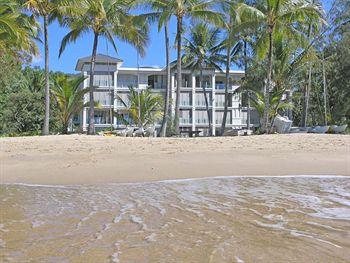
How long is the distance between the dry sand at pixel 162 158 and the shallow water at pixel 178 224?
1.97m

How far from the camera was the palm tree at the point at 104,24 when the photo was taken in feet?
71.9

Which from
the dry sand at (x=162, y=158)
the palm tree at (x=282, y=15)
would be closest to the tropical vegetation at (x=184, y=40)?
the palm tree at (x=282, y=15)

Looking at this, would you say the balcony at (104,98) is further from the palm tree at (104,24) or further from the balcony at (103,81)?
the palm tree at (104,24)

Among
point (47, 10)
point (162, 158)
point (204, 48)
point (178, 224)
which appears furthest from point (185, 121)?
point (178, 224)

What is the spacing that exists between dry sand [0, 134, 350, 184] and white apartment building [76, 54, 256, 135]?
37.2 metres

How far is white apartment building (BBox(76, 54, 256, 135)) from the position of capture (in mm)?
51719

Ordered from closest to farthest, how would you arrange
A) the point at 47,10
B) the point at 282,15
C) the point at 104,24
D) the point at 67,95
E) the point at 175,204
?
the point at 175,204
the point at 282,15
the point at 47,10
the point at 104,24
the point at 67,95

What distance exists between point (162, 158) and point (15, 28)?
32.7 feet

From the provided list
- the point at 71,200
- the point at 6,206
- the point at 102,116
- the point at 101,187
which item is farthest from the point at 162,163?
the point at 102,116

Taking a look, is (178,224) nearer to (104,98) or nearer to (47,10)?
(47,10)

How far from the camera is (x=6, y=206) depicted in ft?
18.7

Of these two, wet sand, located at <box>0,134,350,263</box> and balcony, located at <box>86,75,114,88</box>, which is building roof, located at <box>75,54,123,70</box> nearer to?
balcony, located at <box>86,75,114,88</box>

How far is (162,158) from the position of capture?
1112 centimetres

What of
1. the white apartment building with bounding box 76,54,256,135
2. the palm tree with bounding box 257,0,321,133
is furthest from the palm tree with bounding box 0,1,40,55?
the white apartment building with bounding box 76,54,256,135
